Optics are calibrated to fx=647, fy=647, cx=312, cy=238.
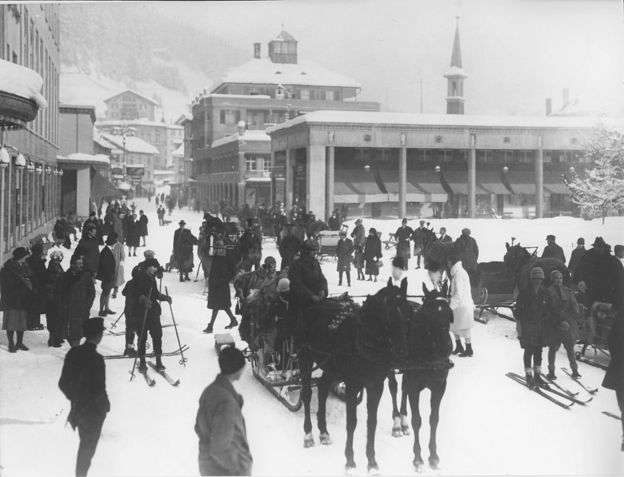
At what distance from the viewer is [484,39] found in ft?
32.7

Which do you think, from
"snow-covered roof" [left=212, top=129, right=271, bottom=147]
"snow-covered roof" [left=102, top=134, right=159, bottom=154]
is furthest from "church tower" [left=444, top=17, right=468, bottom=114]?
"snow-covered roof" [left=102, top=134, right=159, bottom=154]

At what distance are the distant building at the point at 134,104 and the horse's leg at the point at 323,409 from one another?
5.81 metres

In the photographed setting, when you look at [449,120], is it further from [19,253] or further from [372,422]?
[372,422]

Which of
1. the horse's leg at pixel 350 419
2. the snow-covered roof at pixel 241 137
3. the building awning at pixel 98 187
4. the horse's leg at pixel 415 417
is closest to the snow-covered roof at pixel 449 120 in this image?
the snow-covered roof at pixel 241 137

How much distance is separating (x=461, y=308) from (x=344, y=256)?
3549mm

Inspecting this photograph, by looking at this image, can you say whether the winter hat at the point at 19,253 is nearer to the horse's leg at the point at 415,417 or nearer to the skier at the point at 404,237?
the horse's leg at the point at 415,417

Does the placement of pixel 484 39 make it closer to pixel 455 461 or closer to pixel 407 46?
pixel 407 46

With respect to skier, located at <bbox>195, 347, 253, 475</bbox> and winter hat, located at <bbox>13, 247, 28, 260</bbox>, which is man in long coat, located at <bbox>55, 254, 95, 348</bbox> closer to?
winter hat, located at <bbox>13, 247, 28, 260</bbox>

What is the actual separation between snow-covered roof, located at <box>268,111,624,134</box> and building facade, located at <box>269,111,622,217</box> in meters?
0.05

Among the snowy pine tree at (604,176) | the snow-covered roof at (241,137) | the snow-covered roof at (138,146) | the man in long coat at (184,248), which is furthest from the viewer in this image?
the snow-covered roof at (138,146)

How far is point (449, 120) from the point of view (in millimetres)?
21719

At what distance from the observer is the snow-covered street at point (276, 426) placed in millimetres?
7094

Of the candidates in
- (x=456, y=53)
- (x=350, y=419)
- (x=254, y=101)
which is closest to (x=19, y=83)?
(x=350, y=419)

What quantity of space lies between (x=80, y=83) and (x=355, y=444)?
10.6 metres
